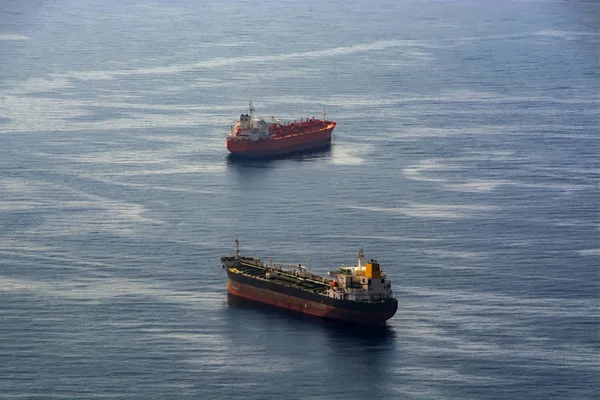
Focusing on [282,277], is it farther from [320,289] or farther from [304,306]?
[320,289]

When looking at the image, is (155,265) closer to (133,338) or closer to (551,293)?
(133,338)

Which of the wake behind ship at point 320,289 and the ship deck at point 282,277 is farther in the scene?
the ship deck at point 282,277

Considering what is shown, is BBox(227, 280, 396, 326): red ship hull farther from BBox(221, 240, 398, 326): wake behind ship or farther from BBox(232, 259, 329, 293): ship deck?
BBox(232, 259, 329, 293): ship deck

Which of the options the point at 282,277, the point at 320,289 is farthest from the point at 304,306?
the point at 282,277

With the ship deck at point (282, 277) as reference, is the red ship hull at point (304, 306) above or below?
below

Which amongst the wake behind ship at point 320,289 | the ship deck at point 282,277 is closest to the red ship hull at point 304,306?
the wake behind ship at point 320,289

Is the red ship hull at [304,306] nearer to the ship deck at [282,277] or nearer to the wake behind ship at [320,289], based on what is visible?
the wake behind ship at [320,289]

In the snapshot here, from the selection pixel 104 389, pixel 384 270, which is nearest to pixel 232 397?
pixel 104 389

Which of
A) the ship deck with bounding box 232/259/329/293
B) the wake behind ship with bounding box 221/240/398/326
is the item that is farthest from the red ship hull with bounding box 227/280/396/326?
the ship deck with bounding box 232/259/329/293
